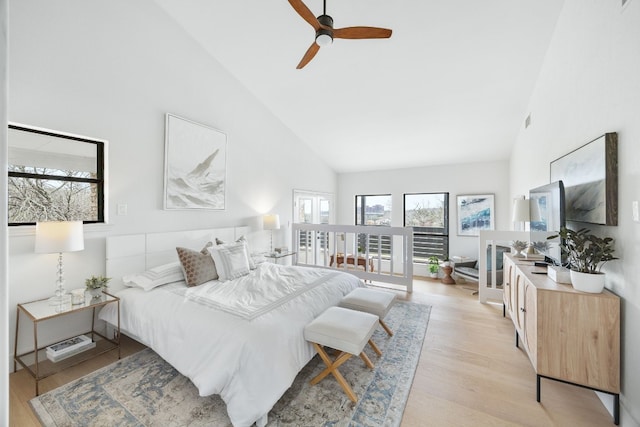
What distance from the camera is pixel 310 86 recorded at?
3.92m

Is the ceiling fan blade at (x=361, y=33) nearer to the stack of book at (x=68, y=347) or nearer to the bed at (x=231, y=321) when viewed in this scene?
the bed at (x=231, y=321)

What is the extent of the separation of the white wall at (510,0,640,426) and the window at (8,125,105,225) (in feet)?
13.5

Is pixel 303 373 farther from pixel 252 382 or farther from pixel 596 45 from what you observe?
pixel 596 45

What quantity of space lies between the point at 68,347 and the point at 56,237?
3.20 feet

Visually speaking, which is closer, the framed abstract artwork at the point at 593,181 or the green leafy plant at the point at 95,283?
the framed abstract artwork at the point at 593,181

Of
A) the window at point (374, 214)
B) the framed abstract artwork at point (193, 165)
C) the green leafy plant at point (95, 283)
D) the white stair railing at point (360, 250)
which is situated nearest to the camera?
the green leafy plant at point (95, 283)

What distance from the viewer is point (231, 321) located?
1806 millimetres

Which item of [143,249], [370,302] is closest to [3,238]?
[370,302]

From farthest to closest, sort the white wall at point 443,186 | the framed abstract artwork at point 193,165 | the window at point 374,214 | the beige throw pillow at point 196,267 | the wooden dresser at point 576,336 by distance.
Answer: the window at point 374,214, the white wall at point 443,186, the framed abstract artwork at point 193,165, the beige throw pillow at point 196,267, the wooden dresser at point 576,336

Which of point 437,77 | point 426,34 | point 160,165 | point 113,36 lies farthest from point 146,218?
point 437,77

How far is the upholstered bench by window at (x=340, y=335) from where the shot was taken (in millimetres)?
1811

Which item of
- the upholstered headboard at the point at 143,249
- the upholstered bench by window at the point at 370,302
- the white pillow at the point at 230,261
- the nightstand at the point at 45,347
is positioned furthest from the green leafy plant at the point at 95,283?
the upholstered bench by window at the point at 370,302

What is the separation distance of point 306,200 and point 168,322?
4047 millimetres

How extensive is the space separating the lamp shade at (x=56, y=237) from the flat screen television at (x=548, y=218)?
12.5 feet
